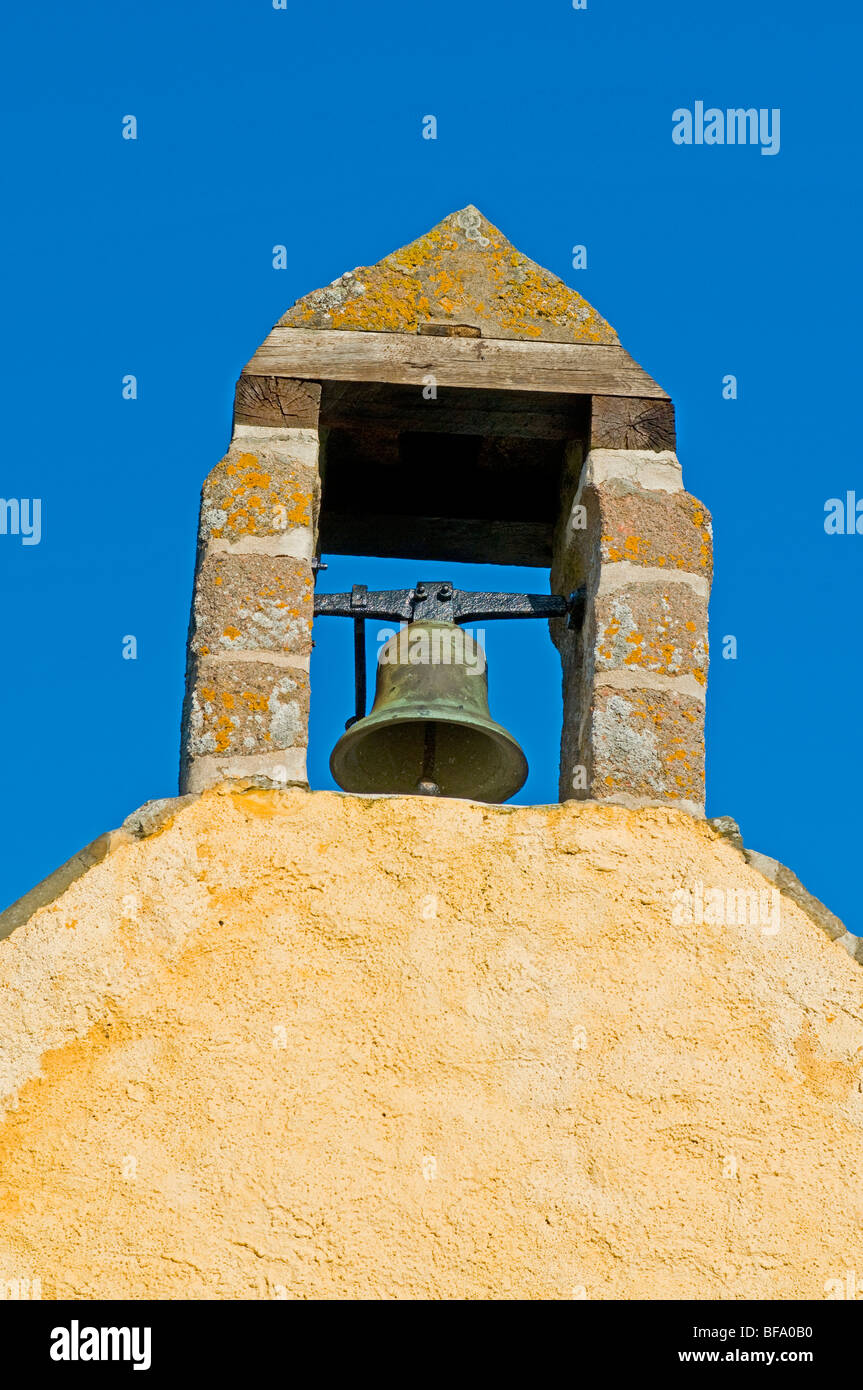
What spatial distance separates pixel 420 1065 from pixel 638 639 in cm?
115

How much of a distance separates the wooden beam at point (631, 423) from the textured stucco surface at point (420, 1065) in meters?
1.05

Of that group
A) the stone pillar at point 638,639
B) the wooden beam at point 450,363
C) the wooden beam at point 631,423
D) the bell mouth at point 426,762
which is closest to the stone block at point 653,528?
the stone pillar at point 638,639

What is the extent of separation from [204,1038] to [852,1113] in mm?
1245

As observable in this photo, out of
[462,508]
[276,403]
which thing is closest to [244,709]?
[276,403]

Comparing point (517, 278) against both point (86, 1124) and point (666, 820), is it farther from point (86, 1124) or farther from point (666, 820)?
point (86, 1124)

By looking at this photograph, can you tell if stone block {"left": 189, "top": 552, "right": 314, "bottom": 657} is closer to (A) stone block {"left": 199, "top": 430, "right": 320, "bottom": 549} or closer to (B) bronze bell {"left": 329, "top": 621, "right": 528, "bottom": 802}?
(A) stone block {"left": 199, "top": 430, "right": 320, "bottom": 549}

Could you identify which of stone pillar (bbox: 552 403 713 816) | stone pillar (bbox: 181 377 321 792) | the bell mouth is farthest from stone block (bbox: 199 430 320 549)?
stone pillar (bbox: 552 403 713 816)

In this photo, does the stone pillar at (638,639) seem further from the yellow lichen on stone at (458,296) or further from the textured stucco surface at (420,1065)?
the yellow lichen on stone at (458,296)

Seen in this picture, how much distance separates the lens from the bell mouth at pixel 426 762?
4.92 meters

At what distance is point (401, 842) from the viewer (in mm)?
4156

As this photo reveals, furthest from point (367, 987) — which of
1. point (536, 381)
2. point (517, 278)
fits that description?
point (517, 278)

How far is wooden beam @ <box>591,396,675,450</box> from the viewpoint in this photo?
4863 mm

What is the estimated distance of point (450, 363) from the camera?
496 cm
